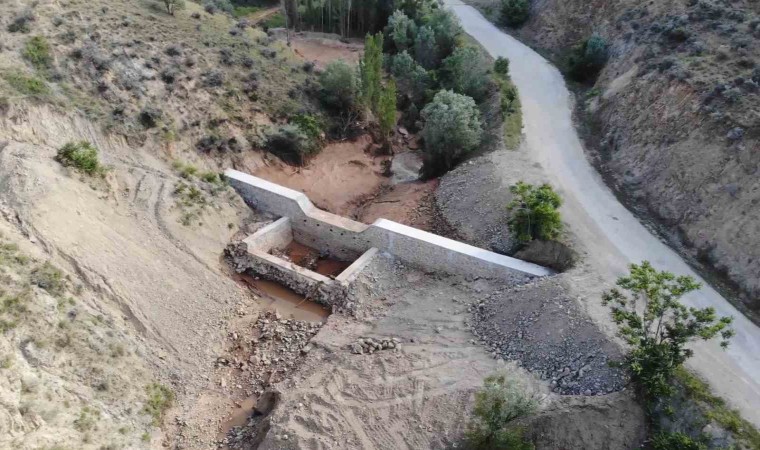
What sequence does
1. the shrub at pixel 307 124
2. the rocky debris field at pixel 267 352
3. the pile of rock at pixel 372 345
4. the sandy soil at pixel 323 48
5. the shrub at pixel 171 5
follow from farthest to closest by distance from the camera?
the sandy soil at pixel 323 48, the shrub at pixel 171 5, the shrub at pixel 307 124, the pile of rock at pixel 372 345, the rocky debris field at pixel 267 352

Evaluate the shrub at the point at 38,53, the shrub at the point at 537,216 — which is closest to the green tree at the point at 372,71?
the shrub at the point at 537,216

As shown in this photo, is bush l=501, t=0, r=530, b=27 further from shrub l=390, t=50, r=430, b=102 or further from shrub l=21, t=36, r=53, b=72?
shrub l=21, t=36, r=53, b=72

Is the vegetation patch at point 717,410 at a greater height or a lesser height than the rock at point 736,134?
lesser

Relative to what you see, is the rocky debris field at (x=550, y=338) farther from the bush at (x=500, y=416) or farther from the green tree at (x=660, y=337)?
the bush at (x=500, y=416)

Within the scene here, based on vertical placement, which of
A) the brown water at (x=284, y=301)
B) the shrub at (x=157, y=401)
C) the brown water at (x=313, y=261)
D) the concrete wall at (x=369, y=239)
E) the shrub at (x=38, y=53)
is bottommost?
the brown water at (x=284, y=301)

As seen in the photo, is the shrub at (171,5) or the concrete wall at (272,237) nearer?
the concrete wall at (272,237)

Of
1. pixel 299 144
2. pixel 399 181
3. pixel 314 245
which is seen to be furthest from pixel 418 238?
pixel 299 144

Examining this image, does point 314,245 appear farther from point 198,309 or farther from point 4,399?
point 4,399

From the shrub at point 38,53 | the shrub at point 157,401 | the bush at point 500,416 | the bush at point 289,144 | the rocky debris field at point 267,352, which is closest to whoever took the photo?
the bush at point 500,416
